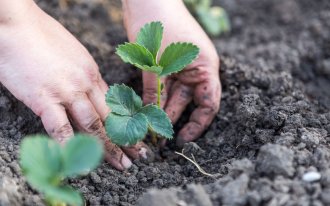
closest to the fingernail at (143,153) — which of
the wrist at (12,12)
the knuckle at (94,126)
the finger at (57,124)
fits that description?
the knuckle at (94,126)

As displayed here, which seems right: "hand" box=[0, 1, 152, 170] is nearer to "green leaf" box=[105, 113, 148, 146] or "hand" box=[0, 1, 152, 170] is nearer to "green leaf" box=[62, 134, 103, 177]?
"green leaf" box=[105, 113, 148, 146]

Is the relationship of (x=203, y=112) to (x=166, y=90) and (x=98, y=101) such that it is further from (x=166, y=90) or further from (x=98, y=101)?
(x=98, y=101)

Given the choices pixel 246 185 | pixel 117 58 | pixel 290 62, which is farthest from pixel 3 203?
pixel 290 62

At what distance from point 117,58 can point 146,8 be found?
39 centimetres

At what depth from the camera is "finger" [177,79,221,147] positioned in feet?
6.64

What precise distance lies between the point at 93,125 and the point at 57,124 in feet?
0.46

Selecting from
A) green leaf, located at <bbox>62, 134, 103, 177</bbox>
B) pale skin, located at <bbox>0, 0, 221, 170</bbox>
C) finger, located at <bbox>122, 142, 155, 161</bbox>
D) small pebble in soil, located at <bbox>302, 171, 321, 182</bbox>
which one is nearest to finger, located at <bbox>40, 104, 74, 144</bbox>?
pale skin, located at <bbox>0, 0, 221, 170</bbox>

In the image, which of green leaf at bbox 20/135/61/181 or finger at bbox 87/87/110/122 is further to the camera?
finger at bbox 87/87/110/122

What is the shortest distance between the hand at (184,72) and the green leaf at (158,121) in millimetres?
295

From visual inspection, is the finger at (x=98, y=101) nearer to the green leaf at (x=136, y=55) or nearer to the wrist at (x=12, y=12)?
the green leaf at (x=136, y=55)

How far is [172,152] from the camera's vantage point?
1.99 metres

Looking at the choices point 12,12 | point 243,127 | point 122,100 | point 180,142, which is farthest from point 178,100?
point 12,12

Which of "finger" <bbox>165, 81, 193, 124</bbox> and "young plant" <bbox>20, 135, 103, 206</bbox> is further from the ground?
"young plant" <bbox>20, 135, 103, 206</bbox>

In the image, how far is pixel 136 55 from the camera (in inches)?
67.5
